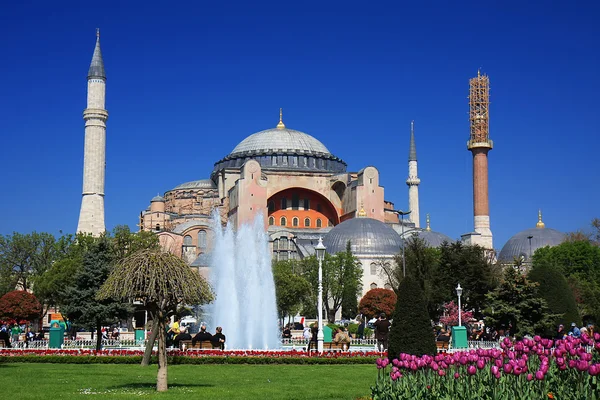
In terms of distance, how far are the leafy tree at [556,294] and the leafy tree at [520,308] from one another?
52cm

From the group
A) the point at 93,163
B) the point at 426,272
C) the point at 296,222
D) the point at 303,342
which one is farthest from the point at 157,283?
the point at 296,222

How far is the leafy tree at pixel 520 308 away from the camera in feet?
84.9

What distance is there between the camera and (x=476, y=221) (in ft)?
209

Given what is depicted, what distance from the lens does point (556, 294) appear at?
90.0ft

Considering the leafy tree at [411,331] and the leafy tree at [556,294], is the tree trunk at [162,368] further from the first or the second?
the leafy tree at [556,294]

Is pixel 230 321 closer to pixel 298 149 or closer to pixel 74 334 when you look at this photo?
pixel 74 334

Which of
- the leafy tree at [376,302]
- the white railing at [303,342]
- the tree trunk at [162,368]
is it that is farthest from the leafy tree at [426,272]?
the tree trunk at [162,368]

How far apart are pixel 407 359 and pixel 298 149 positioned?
63760mm

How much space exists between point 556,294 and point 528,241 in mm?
41825

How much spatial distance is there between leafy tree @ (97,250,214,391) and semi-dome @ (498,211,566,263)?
56581 mm

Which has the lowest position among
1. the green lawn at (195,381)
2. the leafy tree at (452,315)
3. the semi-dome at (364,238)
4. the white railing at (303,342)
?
the white railing at (303,342)

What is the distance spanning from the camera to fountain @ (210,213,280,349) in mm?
23641

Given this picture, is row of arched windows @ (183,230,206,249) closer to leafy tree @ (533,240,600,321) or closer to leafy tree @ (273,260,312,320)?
leafy tree @ (273,260,312,320)

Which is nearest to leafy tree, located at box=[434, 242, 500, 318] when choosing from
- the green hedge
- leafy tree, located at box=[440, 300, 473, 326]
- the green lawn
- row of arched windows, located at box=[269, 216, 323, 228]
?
leafy tree, located at box=[440, 300, 473, 326]
